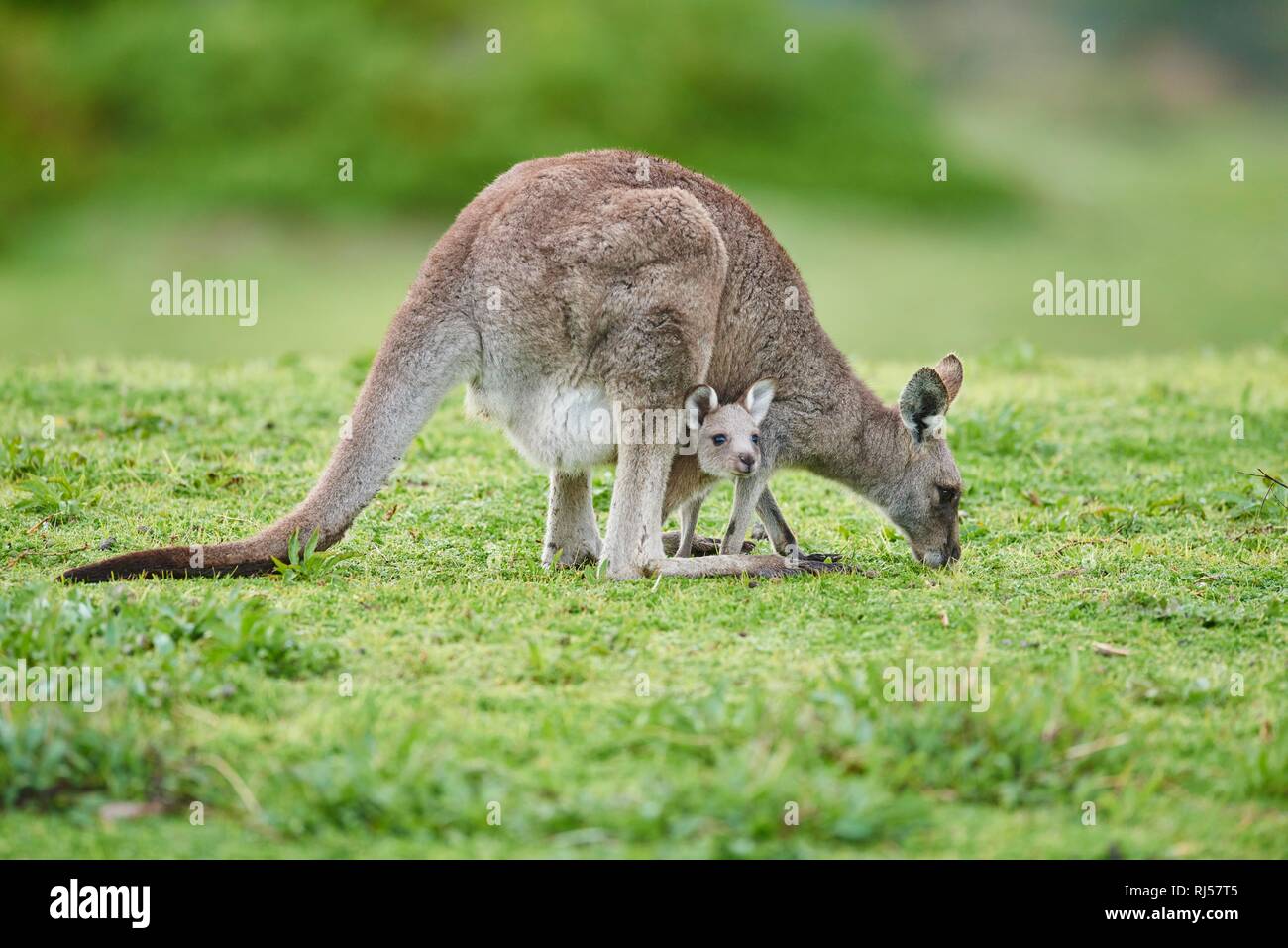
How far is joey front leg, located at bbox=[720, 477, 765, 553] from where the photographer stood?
6.03 m

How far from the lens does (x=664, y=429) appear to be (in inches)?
223

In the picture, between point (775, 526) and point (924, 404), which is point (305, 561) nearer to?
point (775, 526)

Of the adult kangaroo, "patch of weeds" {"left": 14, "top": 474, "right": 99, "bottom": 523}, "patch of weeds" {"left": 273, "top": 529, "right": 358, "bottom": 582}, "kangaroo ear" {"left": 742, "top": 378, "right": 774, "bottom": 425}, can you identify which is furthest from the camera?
"patch of weeds" {"left": 14, "top": 474, "right": 99, "bottom": 523}

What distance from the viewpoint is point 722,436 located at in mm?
Result: 5801

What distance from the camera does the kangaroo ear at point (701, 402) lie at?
5.72m

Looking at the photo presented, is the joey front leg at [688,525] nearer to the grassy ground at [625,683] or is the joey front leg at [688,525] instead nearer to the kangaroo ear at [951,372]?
the grassy ground at [625,683]

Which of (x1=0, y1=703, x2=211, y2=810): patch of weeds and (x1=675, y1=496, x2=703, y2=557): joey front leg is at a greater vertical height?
(x1=675, y1=496, x2=703, y2=557): joey front leg

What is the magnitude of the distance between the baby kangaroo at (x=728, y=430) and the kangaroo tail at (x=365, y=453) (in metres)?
0.87

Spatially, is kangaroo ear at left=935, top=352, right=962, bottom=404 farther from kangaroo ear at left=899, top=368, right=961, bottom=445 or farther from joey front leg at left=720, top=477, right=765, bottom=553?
joey front leg at left=720, top=477, right=765, bottom=553

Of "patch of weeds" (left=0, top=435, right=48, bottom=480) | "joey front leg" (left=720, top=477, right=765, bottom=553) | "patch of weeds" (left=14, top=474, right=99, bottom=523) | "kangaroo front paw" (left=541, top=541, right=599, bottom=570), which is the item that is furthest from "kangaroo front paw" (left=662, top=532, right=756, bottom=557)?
"patch of weeds" (left=0, top=435, right=48, bottom=480)

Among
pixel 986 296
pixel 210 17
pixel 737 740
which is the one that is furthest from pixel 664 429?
pixel 210 17

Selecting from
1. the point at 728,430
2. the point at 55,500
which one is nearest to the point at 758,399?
the point at 728,430

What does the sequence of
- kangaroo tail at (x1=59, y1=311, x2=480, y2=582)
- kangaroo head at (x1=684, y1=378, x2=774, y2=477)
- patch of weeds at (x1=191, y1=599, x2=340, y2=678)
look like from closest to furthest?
patch of weeds at (x1=191, y1=599, x2=340, y2=678)
kangaroo tail at (x1=59, y1=311, x2=480, y2=582)
kangaroo head at (x1=684, y1=378, x2=774, y2=477)

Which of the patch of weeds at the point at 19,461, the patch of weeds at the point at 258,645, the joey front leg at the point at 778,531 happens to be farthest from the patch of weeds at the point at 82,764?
the patch of weeds at the point at 19,461
